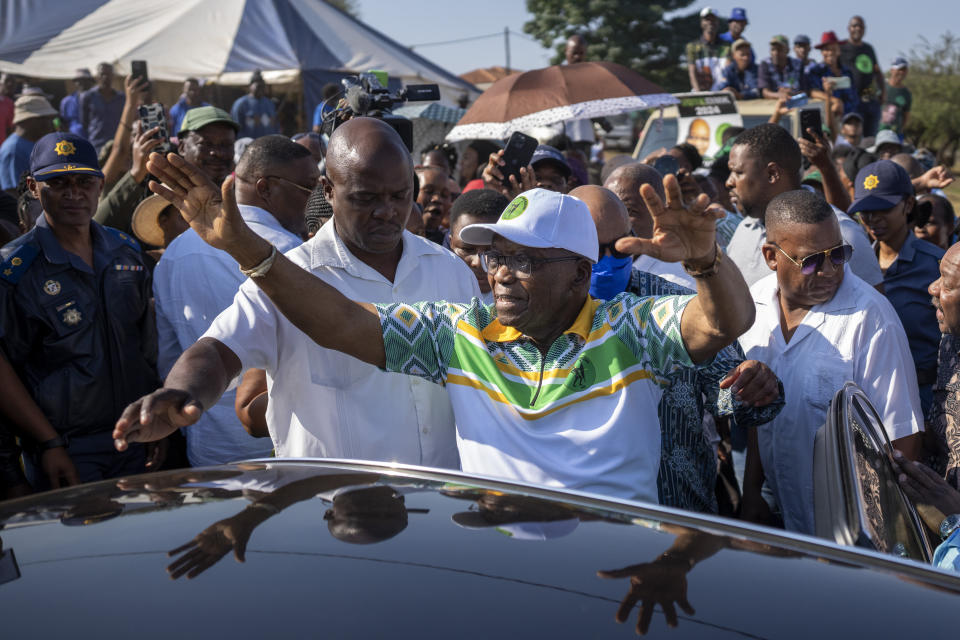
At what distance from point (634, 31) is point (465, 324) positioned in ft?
114

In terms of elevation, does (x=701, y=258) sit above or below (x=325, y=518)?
above

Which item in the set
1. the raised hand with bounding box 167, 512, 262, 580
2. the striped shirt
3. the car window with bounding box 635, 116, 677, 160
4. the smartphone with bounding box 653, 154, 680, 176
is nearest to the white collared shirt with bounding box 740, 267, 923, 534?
the striped shirt

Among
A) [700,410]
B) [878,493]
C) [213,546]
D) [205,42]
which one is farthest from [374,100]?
[205,42]

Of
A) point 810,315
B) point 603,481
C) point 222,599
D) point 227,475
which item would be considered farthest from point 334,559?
point 810,315

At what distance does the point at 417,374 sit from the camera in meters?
2.83

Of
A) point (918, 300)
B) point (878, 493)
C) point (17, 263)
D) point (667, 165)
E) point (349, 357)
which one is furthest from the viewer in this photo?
point (667, 165)

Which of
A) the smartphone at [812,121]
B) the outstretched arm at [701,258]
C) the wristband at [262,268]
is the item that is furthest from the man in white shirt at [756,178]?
the wristband at [262,268]

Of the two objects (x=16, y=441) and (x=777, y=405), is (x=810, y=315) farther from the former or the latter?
(x=16, y=441)

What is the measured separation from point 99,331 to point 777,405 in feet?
8.96

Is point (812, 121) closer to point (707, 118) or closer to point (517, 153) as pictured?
point (517, 153)

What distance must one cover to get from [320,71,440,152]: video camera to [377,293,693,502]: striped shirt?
1623 mm

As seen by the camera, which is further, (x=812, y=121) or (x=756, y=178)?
(x=812, y=121)

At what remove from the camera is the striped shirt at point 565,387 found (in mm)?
2598

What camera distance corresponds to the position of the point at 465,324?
2.84 m
